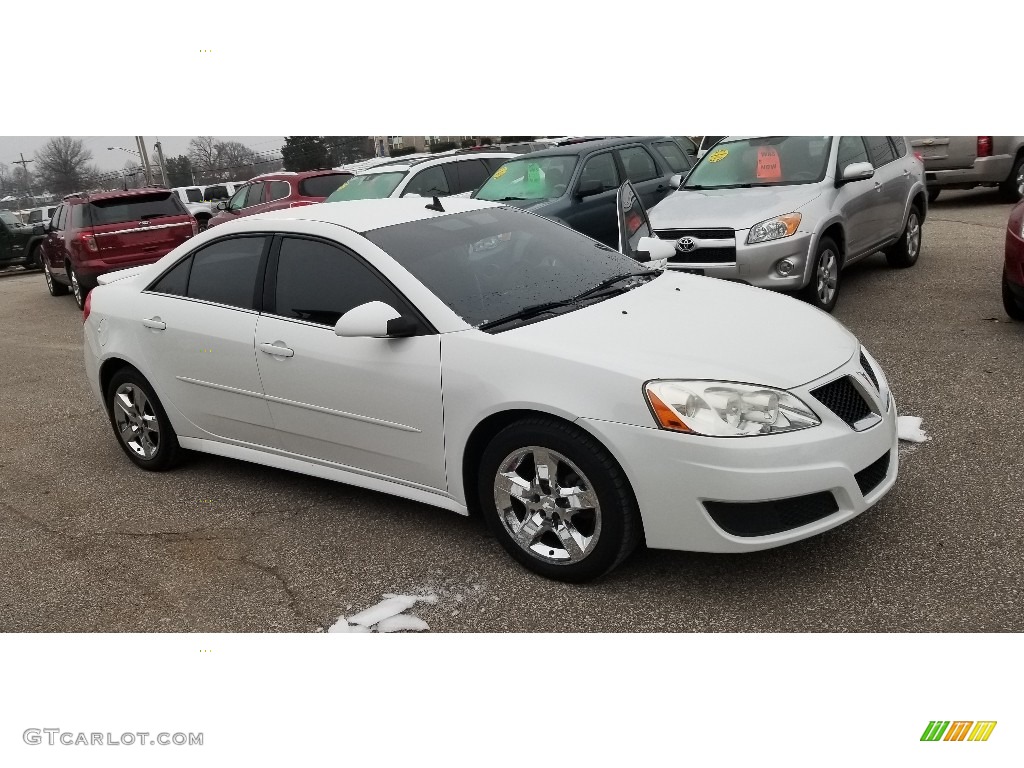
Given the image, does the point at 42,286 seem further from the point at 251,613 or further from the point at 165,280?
the point at 251,613

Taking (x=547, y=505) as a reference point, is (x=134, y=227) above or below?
above

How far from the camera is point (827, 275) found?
7699 millimetres

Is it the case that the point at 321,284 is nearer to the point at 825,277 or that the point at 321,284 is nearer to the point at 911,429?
the point at 911,429

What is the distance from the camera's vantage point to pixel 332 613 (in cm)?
369

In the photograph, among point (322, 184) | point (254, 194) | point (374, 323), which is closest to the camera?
point (374, 323)

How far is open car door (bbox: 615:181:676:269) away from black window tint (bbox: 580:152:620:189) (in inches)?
165

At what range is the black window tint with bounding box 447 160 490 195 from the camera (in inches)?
495

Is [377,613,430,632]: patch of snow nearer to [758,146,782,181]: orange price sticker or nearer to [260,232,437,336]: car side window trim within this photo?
[260,232,437,336]: car side window trim

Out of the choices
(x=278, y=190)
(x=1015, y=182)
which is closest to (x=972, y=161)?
(x=1015, y=182)

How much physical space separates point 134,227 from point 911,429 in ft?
34.4

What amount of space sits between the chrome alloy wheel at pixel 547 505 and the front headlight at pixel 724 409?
16.3 inches

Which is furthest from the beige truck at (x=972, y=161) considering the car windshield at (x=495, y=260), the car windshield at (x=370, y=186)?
the car windshield at (x=495, y=260)

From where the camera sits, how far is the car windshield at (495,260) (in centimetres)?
406

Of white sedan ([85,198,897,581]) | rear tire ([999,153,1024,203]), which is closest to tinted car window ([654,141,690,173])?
rear tire ([999,153,1024,203])
